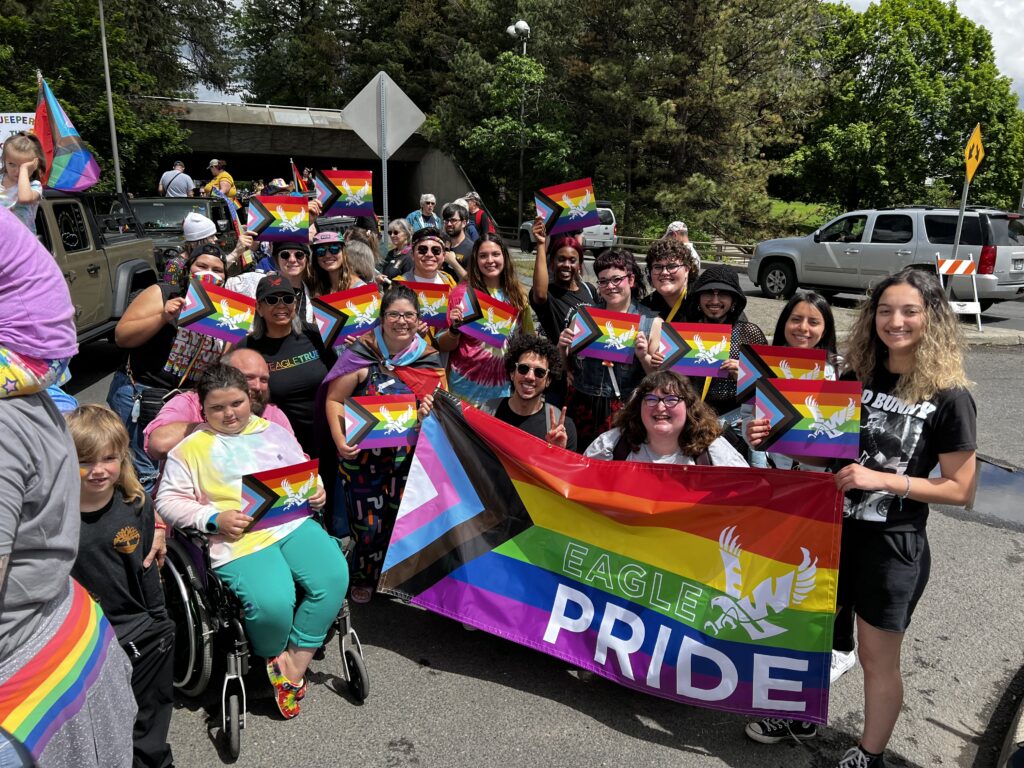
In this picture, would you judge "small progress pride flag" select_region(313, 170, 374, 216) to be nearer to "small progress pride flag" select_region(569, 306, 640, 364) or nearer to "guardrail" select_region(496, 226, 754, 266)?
"small progress pride flag" select_region(569, 306, 640, 364)

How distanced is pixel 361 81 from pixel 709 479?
47.4 meters

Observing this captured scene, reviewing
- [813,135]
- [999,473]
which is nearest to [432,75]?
[813,135]

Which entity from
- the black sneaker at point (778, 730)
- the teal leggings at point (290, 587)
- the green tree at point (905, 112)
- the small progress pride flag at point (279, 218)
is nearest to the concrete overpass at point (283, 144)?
the green tree at point (905, 112)

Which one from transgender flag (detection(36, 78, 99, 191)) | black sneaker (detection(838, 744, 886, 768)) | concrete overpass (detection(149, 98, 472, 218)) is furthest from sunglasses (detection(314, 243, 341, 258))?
concrete overpass (detection(149, 98, 472, 218))

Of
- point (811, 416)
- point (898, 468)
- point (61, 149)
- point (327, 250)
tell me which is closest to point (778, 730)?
point (898, 468)

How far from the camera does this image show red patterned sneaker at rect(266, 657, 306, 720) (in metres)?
3.43

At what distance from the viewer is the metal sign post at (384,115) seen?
8453mm

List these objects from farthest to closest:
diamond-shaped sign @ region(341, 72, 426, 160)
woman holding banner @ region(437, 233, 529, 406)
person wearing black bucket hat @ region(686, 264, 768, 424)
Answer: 1. diamond-shaped sign @ region(341, 72, 426, 160)
2. woman holding banner @ region(437, 233, 529, 406)
3. person wearing black bucket hat @ region(686, 264, 768, 424)

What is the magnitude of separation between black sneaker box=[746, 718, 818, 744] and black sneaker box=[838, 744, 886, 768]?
0.89ft

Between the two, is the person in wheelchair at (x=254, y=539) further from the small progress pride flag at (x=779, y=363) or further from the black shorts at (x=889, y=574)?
the black shorts at (x=889, y=574)

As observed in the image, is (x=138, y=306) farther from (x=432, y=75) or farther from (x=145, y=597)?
(x=432, y=75)

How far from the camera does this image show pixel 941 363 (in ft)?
9.27

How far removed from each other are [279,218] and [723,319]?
3.67 meters

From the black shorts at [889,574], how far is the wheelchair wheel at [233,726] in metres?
2.59
